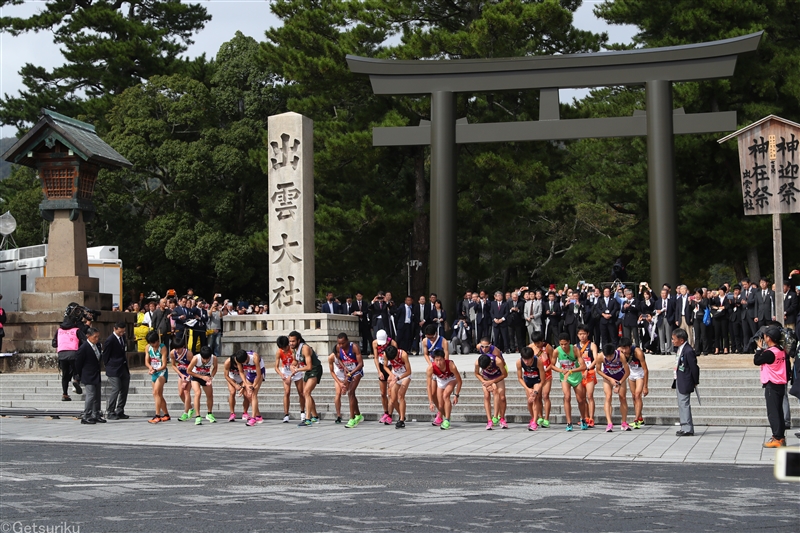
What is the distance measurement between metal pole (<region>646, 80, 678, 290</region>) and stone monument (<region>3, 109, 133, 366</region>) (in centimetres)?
1350

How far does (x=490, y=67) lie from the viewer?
84.7 feet

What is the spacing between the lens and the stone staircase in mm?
15858

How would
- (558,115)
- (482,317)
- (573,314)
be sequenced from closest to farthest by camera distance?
(573,314), (482,317), (558,115)

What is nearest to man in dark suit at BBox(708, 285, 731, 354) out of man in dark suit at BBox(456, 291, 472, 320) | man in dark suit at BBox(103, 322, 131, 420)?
man in dark suit at BBox(456, 291, 472, 320)

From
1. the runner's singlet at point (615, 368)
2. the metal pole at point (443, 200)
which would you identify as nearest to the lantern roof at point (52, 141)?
the metal pole at point (443, 200)

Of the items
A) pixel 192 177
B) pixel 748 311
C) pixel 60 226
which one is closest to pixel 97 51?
pixel 192 177

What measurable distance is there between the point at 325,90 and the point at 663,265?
15211mm

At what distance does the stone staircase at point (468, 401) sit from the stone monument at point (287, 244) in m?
3.49

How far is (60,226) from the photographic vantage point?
24766 mm

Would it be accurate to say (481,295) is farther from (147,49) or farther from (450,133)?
(147,49)

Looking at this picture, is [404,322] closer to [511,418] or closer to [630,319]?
[630,319]

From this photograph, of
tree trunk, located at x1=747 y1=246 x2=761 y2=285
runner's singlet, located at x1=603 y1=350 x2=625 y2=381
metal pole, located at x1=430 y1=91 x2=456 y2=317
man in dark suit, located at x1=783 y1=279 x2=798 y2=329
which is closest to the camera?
runner's singlet, located at x1=603 y1=350 x2=625 y2=381

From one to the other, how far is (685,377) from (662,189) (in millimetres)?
11199

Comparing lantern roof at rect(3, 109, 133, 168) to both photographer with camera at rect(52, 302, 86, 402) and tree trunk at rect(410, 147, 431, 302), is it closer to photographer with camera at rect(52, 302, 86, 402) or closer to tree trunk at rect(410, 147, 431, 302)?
photographer with camera at rect(52, 302, 86, 402)
